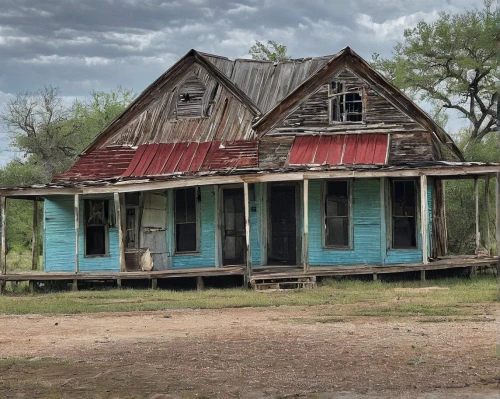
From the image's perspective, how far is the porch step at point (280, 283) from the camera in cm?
1948

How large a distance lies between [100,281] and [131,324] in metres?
8.37

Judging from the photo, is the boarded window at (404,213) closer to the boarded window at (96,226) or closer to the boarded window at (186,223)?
the boarded window at (186,223)

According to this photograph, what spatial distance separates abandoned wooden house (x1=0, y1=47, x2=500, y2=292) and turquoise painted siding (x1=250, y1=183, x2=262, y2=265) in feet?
0.10

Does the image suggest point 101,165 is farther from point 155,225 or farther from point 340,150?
point 340,150

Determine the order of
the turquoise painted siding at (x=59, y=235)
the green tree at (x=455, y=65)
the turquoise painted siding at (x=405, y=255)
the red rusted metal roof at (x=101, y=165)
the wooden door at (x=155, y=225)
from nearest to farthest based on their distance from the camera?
1. the turquoise painted siding at (x=405, y=255)
2. the wooden door at (x=155, y=225)
3. the turquoise painted siding at (x=59, y=235)
4. the red rusted metal roof at (x=101, y=165)
5. the green tree at (x=455, y=65)

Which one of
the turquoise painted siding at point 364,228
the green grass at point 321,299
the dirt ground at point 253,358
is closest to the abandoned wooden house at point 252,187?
the turquoise painted siding at point 364,228

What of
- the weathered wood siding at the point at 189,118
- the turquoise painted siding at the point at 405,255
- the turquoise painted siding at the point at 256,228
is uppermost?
the weathered wood siding at the point at 189,118

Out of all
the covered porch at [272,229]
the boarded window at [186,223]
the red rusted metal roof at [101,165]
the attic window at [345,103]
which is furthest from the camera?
the red rusted metal roof at [101,165]

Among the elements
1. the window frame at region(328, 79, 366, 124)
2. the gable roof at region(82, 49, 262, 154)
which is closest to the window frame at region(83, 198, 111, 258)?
the gable roof at region(82, 49, 262, 154)

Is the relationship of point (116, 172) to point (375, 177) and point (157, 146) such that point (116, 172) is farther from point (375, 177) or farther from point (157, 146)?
point (375, 177)

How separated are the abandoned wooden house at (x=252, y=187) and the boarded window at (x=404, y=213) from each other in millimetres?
30

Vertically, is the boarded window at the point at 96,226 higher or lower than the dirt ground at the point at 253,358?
higher

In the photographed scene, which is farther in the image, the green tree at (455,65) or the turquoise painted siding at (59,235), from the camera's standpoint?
the green tree at (455,65)

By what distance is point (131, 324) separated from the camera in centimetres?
1438
